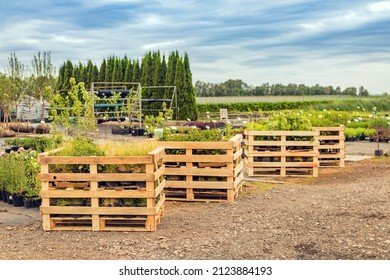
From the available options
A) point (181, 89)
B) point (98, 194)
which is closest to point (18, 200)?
point (98, 194)

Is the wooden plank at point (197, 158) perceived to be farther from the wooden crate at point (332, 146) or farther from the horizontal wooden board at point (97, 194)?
the wooden crate at point (332, 146)

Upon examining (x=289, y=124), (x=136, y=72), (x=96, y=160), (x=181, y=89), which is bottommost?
(x=96, y=160)

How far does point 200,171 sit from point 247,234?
81.9 inches

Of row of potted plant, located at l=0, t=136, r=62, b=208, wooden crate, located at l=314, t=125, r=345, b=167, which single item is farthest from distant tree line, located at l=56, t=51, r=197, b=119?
row of potted plant, located at l=0, t=136, r=62, b=208

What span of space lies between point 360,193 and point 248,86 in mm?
43982

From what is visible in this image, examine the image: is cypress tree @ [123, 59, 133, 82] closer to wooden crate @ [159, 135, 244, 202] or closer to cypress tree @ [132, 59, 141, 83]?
cypress tree @ [132, 59, 141, 83]

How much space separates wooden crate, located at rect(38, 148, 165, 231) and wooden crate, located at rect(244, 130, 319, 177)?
448 cm

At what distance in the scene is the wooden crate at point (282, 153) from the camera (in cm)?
1116

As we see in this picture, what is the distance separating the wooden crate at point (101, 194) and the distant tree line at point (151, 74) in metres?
22.4

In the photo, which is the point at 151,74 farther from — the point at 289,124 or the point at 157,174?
the point at 157,174

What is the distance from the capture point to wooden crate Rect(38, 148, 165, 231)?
22.1 feet

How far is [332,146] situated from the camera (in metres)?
12.5

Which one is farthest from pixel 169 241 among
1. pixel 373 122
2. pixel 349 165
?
pixel 373 122

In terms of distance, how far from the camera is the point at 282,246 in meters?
6.03
